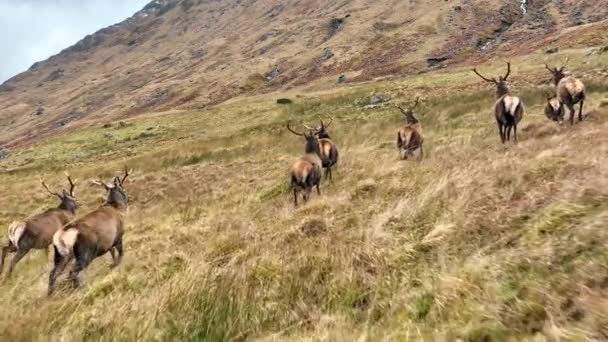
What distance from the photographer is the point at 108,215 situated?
38.7 ft

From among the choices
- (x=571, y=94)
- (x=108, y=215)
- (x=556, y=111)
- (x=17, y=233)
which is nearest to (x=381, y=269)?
(x=108, y=215)

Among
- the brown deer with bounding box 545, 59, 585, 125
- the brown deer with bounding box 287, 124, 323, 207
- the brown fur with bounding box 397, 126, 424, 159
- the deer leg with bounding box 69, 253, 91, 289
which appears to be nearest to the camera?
the deer leg with bounding box 69, 253, 91, 289

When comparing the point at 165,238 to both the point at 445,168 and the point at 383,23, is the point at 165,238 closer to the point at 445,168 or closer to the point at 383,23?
the point at 445,168

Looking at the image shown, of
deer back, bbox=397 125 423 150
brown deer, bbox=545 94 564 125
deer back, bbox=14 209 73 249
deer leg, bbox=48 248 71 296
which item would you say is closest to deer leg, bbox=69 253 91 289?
deer leg, bbox=48 248 71 296

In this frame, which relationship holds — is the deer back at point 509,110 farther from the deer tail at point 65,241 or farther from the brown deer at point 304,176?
the deer tail at point 65,241

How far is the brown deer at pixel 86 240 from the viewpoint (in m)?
9.92

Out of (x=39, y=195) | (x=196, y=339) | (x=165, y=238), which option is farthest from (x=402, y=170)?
(x=39, y=195)

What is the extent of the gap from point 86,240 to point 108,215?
1.41 m

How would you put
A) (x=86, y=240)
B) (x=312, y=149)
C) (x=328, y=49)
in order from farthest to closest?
(x=328, y=49), (x=312, y=149), (x=86, y=240)

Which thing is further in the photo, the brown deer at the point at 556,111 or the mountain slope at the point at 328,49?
the mountain slope at the point at 328,49

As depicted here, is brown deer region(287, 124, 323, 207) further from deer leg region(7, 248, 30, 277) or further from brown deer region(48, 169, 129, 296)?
deer leg region(7, 248, 30, 277)

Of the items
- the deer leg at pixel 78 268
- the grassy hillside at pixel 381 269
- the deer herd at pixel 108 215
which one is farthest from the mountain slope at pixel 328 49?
the deer leg at pixel 78 268

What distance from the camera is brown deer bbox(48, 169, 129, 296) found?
32.6 feet

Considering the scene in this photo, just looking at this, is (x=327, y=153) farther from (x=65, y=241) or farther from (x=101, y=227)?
(x=65, y=241)
